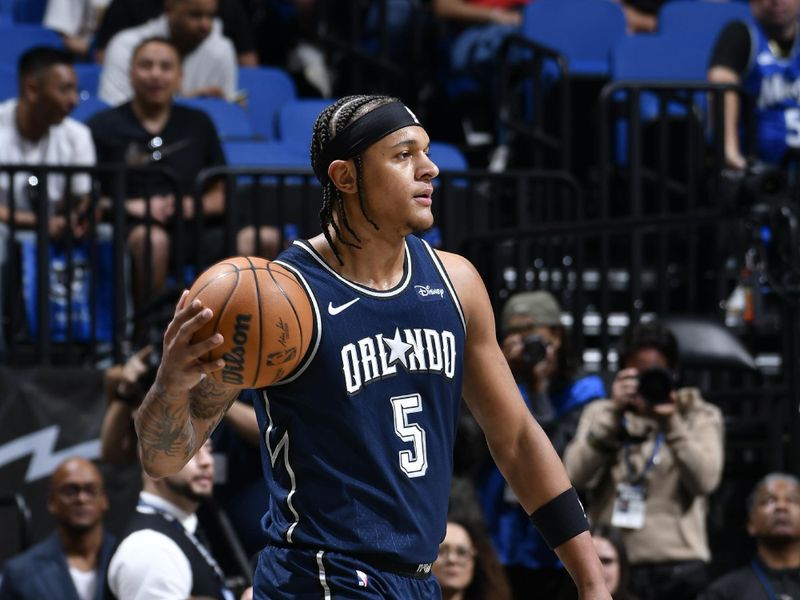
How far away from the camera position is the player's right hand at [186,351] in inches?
145

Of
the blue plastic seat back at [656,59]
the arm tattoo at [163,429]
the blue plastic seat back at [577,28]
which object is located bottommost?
the arm tattoo at [163,429]

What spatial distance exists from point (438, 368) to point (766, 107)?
22.5ft

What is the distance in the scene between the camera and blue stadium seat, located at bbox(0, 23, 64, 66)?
35.7 feet

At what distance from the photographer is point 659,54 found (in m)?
11.4

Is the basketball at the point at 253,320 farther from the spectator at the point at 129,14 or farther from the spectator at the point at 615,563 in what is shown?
A: the spectator at the point at 129,14

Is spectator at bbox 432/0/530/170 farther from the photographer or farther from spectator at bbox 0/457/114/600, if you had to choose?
spectator at bbox 0/457/114/600

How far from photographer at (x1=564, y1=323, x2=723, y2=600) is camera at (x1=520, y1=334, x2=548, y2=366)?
1.05ft

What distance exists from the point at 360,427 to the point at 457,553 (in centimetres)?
337

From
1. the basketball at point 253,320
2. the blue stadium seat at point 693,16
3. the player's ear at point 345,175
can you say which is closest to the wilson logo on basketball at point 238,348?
the basketball at point 253,320

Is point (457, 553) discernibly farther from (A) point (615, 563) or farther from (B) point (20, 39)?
(B) point (20, 39)

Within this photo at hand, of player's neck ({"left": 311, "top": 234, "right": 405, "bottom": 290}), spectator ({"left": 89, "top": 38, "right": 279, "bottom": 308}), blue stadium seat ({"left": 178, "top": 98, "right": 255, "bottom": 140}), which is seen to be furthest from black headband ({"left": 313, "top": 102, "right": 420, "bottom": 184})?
blue stadium seat ({"left": 178, "top": 98, "right": 255, "bottom": 140})

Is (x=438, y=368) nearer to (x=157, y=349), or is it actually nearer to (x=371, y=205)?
(x=371, y=205)

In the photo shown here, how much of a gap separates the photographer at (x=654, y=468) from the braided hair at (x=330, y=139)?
11.0 feet

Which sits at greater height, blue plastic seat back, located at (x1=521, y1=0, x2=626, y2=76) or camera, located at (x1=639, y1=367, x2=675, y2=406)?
blue plastic seat back, located at (x1=521, y1=0, x2=626, y2=76)
